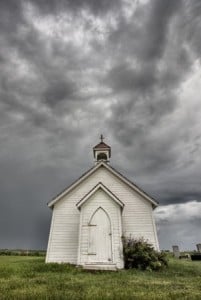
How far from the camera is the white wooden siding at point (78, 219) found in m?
18.5

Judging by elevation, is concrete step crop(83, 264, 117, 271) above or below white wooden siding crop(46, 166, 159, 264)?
below

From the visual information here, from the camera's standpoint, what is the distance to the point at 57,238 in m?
18.8

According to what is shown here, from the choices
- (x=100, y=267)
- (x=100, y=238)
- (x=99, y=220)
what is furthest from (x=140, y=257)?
(x=99, y=220)

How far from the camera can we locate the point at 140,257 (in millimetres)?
16125

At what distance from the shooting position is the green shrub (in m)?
16.0

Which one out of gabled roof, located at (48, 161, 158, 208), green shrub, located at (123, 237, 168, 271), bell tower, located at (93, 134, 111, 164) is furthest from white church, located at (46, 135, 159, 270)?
green shrub, located at (123, 237, 168, 271)

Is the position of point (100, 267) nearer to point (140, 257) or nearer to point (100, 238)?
point (100, 238)

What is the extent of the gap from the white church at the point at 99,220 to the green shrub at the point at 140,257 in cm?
62

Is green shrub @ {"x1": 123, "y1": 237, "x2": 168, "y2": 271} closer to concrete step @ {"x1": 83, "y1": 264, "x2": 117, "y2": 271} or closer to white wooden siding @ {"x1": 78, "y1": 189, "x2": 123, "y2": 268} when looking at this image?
white wooden siding @ {"x1": 78, "y1": 189, "x2": 123, "y2": 268}

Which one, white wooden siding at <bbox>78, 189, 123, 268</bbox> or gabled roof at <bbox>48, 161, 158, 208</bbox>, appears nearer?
white wooden siding at <bbox>78, 189, 123, 268</bbox>

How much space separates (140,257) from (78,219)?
5531 millimetres

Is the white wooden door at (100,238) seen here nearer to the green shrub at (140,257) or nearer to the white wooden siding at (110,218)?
the white wooden siding at (110,218)

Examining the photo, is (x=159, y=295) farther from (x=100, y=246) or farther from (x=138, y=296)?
(x=100, y=246)

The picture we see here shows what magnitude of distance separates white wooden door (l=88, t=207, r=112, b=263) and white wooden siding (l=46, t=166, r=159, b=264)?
8.33 feet
